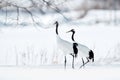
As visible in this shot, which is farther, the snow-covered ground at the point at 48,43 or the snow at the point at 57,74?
the snow-covered ground at the point at 48,43

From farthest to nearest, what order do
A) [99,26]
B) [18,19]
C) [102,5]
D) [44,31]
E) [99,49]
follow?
[102,5], [99,26], [44,31], [99,49], [18,19]

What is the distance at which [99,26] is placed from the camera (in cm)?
2392

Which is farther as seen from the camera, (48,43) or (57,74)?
(48,43)

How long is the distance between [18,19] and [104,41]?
8020mm

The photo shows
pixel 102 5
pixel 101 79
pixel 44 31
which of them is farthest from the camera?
pixel 102 5

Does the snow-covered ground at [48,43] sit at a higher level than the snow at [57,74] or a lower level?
higher

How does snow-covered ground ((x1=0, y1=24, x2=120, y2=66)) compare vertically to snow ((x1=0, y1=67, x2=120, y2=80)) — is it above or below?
above

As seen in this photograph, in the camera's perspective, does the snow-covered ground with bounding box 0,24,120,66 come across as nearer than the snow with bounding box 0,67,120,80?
No

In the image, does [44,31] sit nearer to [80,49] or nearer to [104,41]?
[104,41]

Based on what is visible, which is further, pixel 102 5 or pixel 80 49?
pixel 102 5

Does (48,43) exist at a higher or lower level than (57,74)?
higher

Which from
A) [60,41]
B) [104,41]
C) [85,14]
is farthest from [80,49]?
[85,14]

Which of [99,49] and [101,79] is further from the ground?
[99,49]

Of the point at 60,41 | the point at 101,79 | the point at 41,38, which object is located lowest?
the point at 101,79
